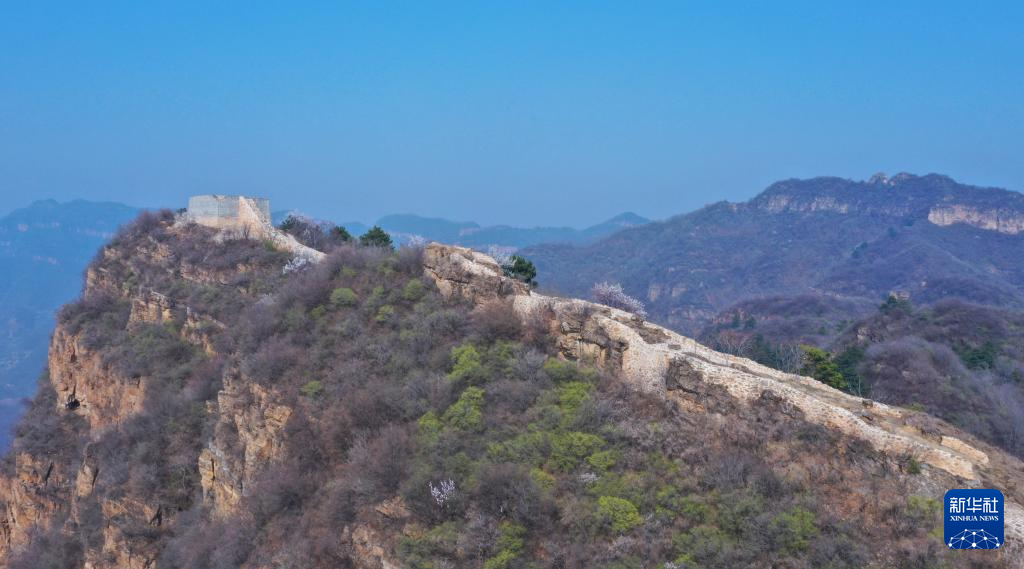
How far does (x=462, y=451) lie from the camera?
14.1 meters

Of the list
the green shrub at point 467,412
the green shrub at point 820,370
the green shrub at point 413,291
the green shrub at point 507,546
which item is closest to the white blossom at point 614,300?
the green shrub at point 820,370

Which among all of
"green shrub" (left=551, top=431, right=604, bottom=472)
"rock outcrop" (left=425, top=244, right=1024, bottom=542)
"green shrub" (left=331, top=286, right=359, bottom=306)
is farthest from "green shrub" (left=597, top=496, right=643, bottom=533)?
"green shrub" (left=331, top=286, right=359, bottom=306)

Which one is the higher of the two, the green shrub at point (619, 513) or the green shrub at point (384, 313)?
the green shrub at point (384, 313)

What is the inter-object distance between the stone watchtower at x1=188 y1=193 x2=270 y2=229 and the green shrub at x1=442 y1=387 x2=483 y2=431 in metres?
26.1

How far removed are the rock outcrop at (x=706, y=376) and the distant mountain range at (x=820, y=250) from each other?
69933mm

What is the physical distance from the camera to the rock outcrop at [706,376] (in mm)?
11570

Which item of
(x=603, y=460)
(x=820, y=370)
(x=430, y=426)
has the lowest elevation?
(x=603, y=460)

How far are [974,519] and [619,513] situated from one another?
577 cm

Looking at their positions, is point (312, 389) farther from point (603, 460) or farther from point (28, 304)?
point (28, 304)

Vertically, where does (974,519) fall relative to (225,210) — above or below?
below

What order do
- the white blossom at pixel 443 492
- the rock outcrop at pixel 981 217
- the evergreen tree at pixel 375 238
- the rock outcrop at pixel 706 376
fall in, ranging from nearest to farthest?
the rock outcrop at pixel 706 376
the white blossom at pixel 443 492
the evergreen tree at pixel 375 238
the rock outcrop at pixel 981 217

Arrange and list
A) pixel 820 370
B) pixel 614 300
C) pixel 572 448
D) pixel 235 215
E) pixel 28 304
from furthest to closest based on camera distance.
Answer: pixel 28 304 → pixel 235 215 → pixel 614 300 → pixel 820 370 → pixel 572 448

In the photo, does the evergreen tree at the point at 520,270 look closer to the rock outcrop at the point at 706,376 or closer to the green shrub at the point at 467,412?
the rock outcrop at the point at 706,376

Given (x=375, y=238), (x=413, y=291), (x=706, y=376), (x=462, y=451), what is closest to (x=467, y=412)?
(x=462, y=451)
